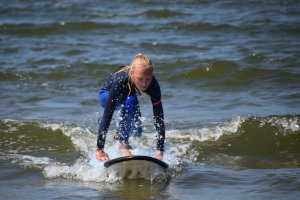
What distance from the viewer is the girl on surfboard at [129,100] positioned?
476 centimetres

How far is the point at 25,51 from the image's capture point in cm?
1427

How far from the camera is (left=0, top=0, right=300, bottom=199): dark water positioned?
5250 millimetres

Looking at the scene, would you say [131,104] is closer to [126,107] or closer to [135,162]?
[126,107]

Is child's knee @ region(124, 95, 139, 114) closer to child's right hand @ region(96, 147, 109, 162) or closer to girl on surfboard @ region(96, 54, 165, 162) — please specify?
girl on surfboard @ region(96, 54, 165, 162)

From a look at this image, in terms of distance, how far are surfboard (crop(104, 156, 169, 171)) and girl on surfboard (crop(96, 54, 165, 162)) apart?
19 centimetres

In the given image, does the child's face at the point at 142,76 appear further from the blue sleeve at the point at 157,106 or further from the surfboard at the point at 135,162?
the surfboard at the point at 135,162

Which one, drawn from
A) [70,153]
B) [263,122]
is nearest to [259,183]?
[263,122]

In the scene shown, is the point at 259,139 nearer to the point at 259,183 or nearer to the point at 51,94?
the point at 259,183

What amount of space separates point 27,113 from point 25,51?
6200mm

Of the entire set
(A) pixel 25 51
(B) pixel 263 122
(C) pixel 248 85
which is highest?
(A) pixel 25 51

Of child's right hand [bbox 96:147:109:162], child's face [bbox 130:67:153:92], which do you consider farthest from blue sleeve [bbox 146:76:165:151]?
child's right hand [bbox 96:147:109:162]

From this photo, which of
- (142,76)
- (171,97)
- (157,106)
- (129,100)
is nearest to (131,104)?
(129,100)

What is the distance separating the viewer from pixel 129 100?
208 inches

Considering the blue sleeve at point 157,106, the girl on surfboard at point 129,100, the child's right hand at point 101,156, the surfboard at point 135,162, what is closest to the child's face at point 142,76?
the girl on surfboard at point 129,100
